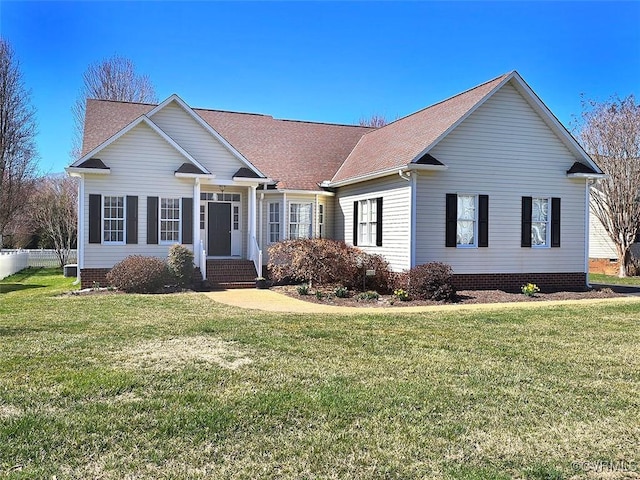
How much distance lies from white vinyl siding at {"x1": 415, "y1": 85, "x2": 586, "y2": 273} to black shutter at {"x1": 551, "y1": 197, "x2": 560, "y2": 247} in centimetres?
22

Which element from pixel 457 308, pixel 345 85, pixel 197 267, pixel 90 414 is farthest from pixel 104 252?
pixel 345 85

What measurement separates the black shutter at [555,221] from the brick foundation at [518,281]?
3.85 feet

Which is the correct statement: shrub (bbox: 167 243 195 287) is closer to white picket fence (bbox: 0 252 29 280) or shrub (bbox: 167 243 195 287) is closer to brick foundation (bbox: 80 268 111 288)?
brick foundation (bbox: 80 268 111 288)

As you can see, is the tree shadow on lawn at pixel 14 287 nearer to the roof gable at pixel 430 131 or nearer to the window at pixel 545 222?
the roof gable at pixel 430 131

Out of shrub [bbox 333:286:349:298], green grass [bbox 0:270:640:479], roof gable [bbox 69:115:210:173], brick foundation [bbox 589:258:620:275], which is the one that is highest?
roof gable [bbox 69:115:210:173]

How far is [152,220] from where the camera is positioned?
1811cm

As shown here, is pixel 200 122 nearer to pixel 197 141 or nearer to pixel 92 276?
pixel 197 141

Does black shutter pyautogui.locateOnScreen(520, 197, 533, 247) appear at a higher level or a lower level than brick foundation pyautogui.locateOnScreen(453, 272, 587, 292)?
higher

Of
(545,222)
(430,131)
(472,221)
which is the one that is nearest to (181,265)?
(430,131)

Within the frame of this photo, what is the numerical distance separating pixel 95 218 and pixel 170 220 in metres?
2.40

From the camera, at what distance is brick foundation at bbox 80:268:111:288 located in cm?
1738

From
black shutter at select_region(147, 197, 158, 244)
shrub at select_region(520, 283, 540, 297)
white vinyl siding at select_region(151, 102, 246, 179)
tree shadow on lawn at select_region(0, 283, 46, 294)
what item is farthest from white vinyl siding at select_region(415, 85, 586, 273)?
tree shadow on lawn at select_region(0, 283, 46, 294)

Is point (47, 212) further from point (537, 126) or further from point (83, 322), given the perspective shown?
point (537, 126)

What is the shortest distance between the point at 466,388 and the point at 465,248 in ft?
37.5
